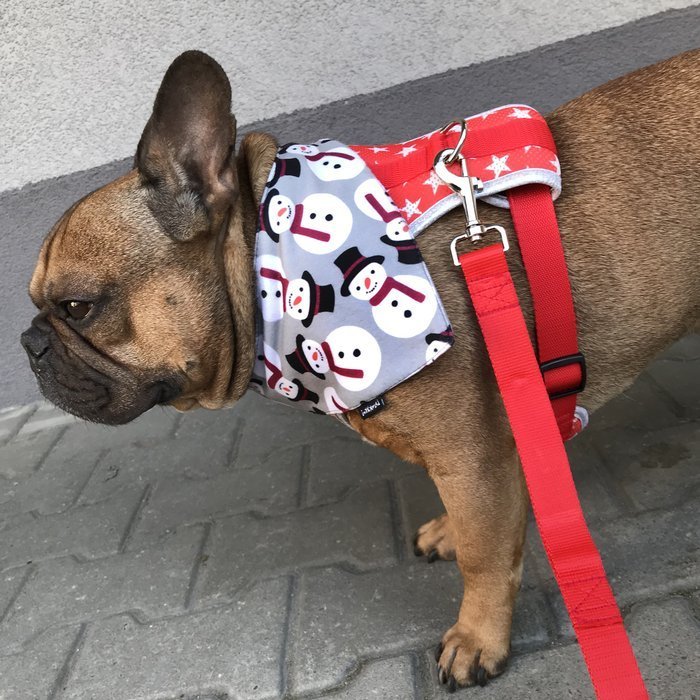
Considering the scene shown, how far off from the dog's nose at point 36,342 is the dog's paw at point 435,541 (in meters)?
1.53

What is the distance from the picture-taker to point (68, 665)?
252cm

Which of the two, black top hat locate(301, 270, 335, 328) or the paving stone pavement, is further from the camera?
the paving stone pavement

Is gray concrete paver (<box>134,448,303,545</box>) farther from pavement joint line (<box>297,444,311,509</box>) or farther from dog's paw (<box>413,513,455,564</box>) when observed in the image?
dog's paw (<box>413,513,455,564</box>)

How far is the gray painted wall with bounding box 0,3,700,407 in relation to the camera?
400cm

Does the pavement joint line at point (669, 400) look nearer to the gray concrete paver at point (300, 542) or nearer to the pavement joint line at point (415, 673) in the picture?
the gray concrete paver at point (300, 542)

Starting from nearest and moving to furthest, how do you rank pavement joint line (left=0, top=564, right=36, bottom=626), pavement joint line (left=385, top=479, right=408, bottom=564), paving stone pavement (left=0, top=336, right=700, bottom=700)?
paving stone pavement (left=0, top=336, right=700, bottom=700), pavement joint line (left=385, top=479, right=408, bottom=564), pavement joint line (left=0, top=564, right=36, bottom=626)

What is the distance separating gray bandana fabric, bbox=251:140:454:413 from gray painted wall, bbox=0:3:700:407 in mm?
2244

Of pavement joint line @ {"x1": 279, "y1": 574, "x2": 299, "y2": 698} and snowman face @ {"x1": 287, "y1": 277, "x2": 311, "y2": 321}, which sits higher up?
snowman face @ {"x1": 287, "y1": 277, "x2": 311, "y2": 321}

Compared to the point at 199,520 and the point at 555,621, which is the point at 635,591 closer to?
the point at 555,621

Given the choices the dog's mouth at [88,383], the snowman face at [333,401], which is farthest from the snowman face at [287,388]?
the dog's mouth at [88,383]

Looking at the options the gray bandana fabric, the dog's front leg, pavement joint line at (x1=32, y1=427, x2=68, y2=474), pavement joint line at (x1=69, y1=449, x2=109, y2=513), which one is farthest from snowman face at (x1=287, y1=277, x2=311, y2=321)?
pavement joint line at (x1=32, y1=427, x2=68, y2=474)

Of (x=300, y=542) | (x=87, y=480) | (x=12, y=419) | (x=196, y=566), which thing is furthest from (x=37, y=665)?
(x=12, y=419)

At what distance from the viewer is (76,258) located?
208 cm

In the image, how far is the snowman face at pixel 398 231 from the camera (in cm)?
191
